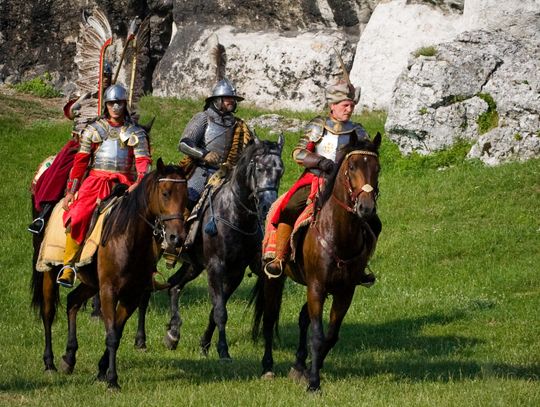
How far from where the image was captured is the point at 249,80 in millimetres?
33094

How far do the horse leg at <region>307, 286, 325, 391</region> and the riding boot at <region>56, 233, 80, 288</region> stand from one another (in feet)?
9.04

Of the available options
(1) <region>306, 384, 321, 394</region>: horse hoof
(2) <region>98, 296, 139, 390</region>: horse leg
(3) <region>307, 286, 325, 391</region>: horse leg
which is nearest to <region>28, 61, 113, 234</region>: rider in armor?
(2) <region>98, 296, 139, 390</region>: horse leg

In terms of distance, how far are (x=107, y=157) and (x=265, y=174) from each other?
1875 mm

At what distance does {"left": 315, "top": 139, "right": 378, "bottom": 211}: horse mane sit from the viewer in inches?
432

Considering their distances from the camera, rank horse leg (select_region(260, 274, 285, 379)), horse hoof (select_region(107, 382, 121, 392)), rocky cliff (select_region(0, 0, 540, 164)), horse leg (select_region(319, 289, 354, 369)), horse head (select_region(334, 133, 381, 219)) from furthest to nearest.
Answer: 1. rocky cliff (select_region(0, 0, 540, 164))
2. horse leg (select_region(260, 274, 285, 379))
3. horse leg (select_region(319, 289, 354, 369))
4. horse hoof (select_region(107, 382, 121, 392))
5. horse head (select_region(334, 133, 381, 219))

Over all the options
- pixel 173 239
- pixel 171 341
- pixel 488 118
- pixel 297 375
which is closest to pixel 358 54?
pixel 488 118

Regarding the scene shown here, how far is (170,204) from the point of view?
11.3 m

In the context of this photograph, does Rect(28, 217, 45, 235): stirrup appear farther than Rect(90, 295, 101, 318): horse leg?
No

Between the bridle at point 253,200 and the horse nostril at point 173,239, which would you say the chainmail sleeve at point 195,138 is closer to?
the bridle at point 253,200

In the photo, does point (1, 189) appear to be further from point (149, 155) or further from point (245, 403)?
point (245, 403)

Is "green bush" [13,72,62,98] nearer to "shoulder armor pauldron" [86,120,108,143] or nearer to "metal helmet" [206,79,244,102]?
"metal helmet" [206,79,244,102]

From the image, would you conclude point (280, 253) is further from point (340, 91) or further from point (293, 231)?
point (340, 91)

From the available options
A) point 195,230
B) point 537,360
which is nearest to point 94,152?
point 195,230

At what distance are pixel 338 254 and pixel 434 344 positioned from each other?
421 centimetres
